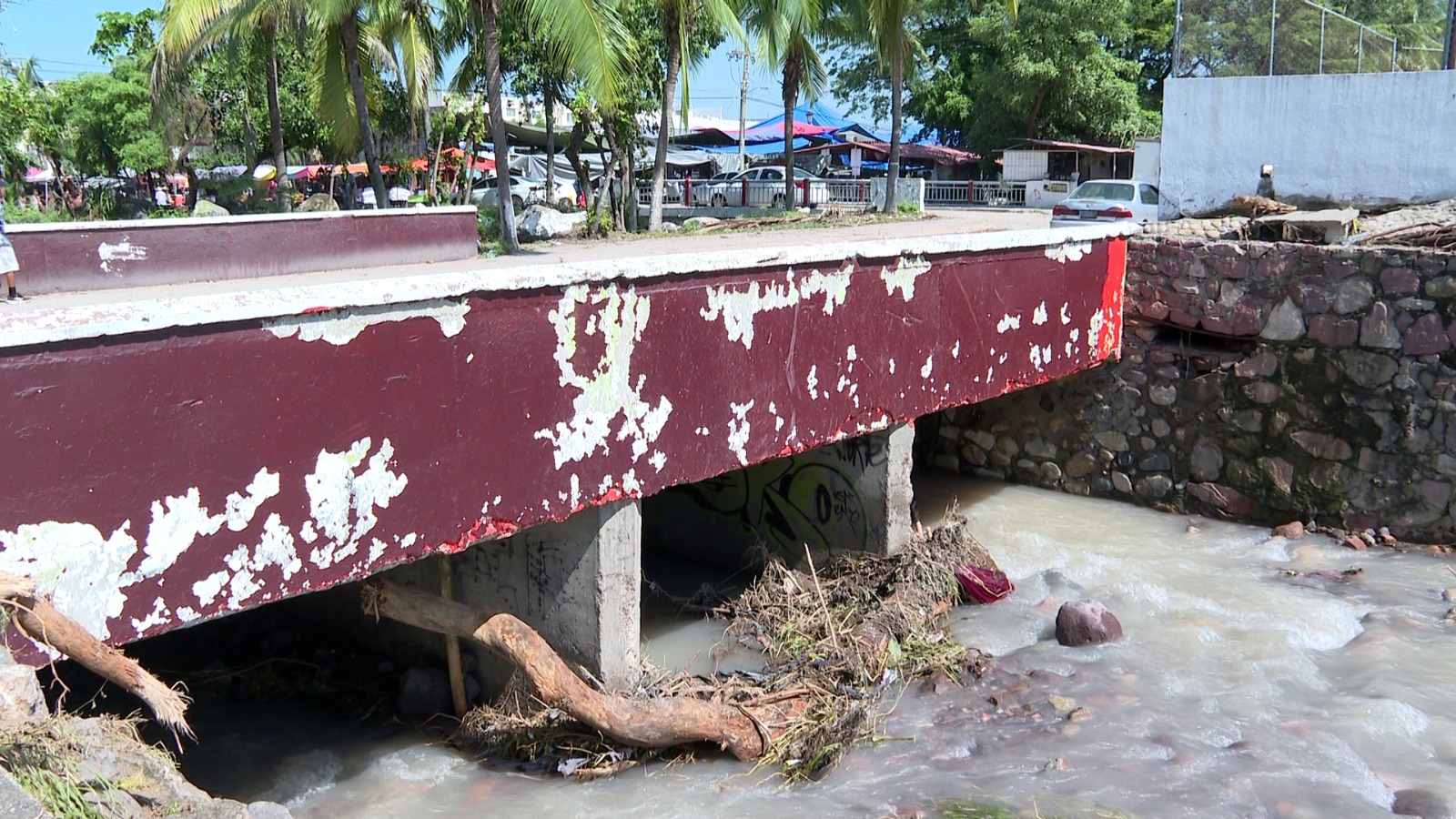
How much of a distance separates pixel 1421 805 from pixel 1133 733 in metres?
1.61

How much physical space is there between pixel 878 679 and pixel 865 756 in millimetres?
976

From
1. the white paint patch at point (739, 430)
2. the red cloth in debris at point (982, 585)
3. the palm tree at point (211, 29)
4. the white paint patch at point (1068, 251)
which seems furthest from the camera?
the palm tree at point (211, 29)

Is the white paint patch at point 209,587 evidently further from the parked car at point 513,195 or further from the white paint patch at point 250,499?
the parked car at point 513,195

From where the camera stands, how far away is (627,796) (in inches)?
268

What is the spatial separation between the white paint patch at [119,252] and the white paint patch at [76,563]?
982 cm

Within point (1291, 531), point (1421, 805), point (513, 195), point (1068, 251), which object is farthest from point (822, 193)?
point (1421, 805)

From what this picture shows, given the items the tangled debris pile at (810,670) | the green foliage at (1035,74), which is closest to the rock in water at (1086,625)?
the tangled debris pile at (810,670)

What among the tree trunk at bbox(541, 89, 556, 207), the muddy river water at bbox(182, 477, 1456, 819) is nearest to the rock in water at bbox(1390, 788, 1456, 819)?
the muddy river water at bbox(182, 477, 1456, 819)

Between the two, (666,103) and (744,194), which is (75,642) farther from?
(744,194)

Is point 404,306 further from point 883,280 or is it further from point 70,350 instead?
point 883,280

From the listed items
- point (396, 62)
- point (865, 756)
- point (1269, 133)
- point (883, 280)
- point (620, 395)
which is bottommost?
point (865, 756)

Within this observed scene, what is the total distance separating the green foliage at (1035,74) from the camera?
34750 mm

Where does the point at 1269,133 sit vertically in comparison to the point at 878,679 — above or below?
above

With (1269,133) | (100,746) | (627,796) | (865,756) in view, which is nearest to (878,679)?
(865,756)
